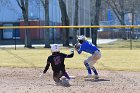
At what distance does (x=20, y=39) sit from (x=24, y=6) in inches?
573

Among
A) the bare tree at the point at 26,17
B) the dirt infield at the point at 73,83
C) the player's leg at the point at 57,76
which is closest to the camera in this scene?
the dirt infield at the point at 73,83

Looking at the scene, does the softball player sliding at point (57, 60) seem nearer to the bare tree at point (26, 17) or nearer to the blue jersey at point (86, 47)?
the blue jersey at point (86, 47)

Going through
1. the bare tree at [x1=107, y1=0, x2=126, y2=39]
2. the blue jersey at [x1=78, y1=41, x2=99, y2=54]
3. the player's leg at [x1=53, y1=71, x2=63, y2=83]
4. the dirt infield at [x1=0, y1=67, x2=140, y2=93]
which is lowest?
the dirt infield at [x1=0, y1=67, x2=140, y2=93]

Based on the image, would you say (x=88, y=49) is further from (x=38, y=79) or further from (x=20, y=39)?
(x=20, y=39)

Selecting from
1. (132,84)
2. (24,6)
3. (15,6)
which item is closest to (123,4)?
(15,6)

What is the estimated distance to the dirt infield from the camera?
9.51 meters

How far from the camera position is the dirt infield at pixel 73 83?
951cm

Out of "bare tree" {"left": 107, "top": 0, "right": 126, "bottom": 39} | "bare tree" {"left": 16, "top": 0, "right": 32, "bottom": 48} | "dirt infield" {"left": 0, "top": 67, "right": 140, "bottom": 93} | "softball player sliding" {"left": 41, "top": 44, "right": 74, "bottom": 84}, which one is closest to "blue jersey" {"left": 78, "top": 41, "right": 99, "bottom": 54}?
"softball player sliding" {"left": 41, "top": 44, "right": 74, "bottom": 84}

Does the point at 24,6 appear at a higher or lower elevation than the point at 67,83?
higher

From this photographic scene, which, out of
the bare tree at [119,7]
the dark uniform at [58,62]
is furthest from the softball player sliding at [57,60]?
the bare tree at [119,7]

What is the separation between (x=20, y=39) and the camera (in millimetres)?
48688

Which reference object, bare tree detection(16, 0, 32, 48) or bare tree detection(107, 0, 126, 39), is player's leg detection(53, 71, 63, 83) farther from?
bare tree detection(107, 0, 126, 39)

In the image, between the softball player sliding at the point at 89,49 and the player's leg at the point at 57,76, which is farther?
the softball player sliding at the point at 89,49

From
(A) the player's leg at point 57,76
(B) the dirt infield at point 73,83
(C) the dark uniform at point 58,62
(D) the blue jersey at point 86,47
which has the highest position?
(D) the blue jersey at point 86,47
